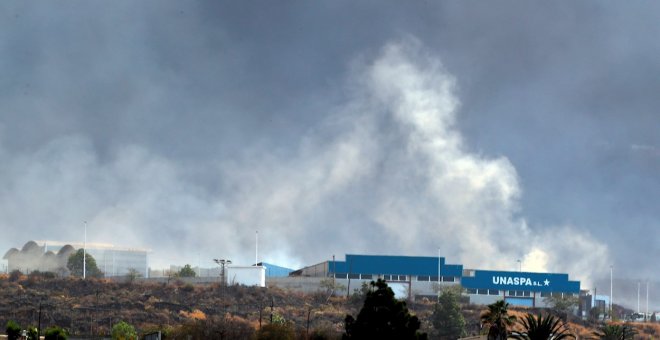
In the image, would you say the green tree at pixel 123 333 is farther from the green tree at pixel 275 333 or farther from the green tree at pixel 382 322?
the green tree at pixel 382 322

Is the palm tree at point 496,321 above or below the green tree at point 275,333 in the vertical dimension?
above

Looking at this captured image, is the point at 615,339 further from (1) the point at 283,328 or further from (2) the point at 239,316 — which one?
(2) the point at 239,316

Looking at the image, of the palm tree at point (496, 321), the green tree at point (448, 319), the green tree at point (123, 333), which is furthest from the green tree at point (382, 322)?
the green tree at point (448, 319)

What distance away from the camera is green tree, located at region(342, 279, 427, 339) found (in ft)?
250

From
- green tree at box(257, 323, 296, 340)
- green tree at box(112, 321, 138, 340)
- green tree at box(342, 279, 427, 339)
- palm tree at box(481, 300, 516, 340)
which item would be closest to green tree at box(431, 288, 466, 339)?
green tree at box(257, 323, 296, 340)

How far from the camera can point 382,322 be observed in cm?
7675

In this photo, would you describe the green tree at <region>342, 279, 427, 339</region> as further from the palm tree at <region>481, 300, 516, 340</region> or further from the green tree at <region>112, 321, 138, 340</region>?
the green tree at <region>112, 321, 138, 340</region>

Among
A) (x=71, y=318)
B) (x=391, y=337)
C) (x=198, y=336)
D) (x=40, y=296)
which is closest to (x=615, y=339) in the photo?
(x=198, y=336)

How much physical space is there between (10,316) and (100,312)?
18.2 metres

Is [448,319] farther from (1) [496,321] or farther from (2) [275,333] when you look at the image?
(1) [496,321]

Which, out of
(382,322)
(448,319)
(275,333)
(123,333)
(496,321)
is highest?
(382,322)

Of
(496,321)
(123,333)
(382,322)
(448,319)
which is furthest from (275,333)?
(448,319)

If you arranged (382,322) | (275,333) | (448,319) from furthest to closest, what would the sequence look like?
(448,319)
(275,333)
(382,322)

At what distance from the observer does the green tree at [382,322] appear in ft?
250
